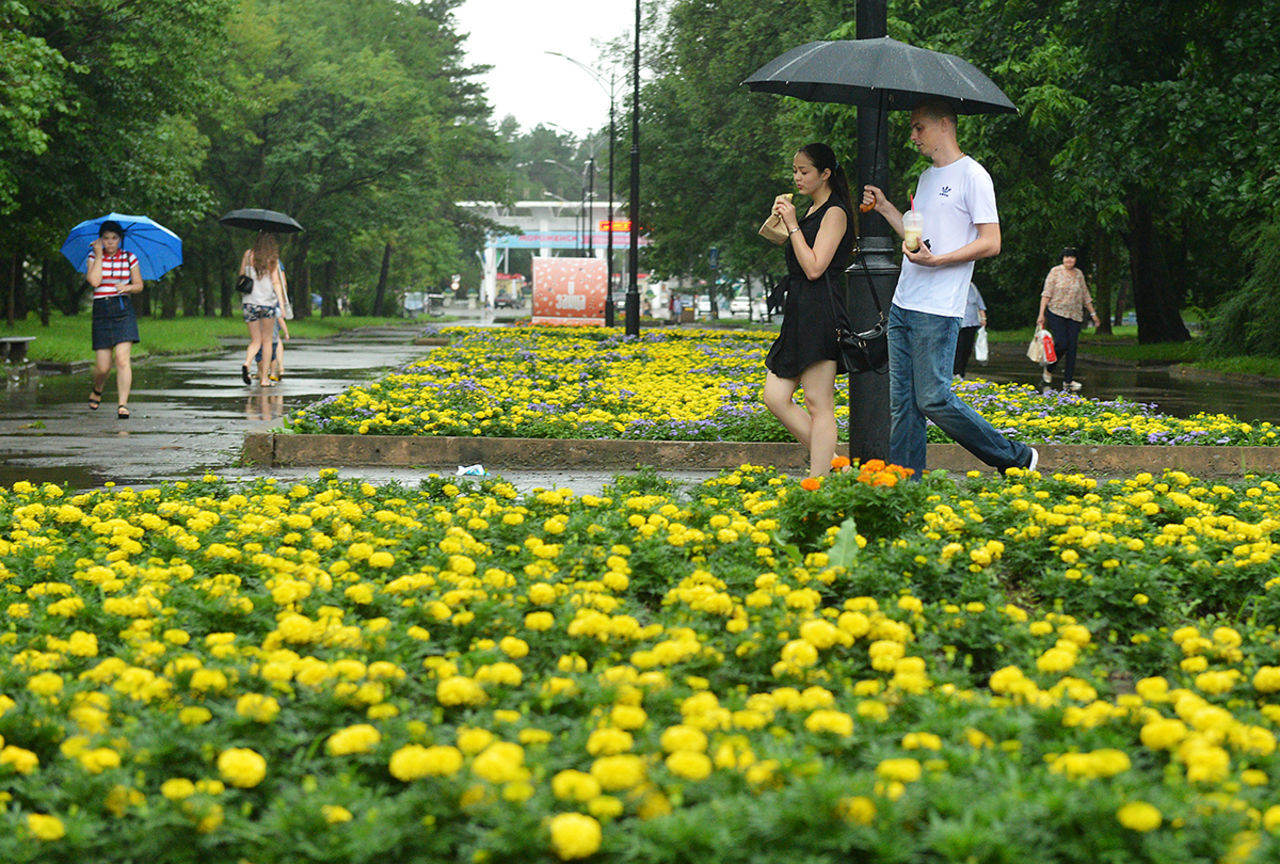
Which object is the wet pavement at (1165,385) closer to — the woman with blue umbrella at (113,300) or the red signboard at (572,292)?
the woman with blue umbrella at (113,300)

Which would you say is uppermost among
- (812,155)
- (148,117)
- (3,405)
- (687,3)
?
(687,3)

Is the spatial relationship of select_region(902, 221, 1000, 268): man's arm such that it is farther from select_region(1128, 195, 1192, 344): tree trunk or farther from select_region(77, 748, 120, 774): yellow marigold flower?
select_region(1128, 195, 1192, 344): tree trunk

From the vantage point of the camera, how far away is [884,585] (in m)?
4.50

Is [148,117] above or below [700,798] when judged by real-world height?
above

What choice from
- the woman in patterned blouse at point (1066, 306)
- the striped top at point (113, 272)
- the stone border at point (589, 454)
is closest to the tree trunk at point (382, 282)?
the woman in patterned blouse at point (1066, 306)

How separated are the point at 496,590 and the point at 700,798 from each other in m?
1.65

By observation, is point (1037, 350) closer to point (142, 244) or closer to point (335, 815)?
point (142, 244)

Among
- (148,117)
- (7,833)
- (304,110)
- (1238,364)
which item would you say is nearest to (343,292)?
(304,110)

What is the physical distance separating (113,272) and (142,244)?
7.02 ft

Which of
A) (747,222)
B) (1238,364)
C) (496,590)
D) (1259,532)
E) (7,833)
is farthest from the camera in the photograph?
(747,222)

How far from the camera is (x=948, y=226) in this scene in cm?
682

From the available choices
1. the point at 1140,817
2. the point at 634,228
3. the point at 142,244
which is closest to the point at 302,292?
the point at 634,228

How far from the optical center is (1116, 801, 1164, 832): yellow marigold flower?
7.99 feet

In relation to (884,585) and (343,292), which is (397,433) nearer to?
(884,585)
